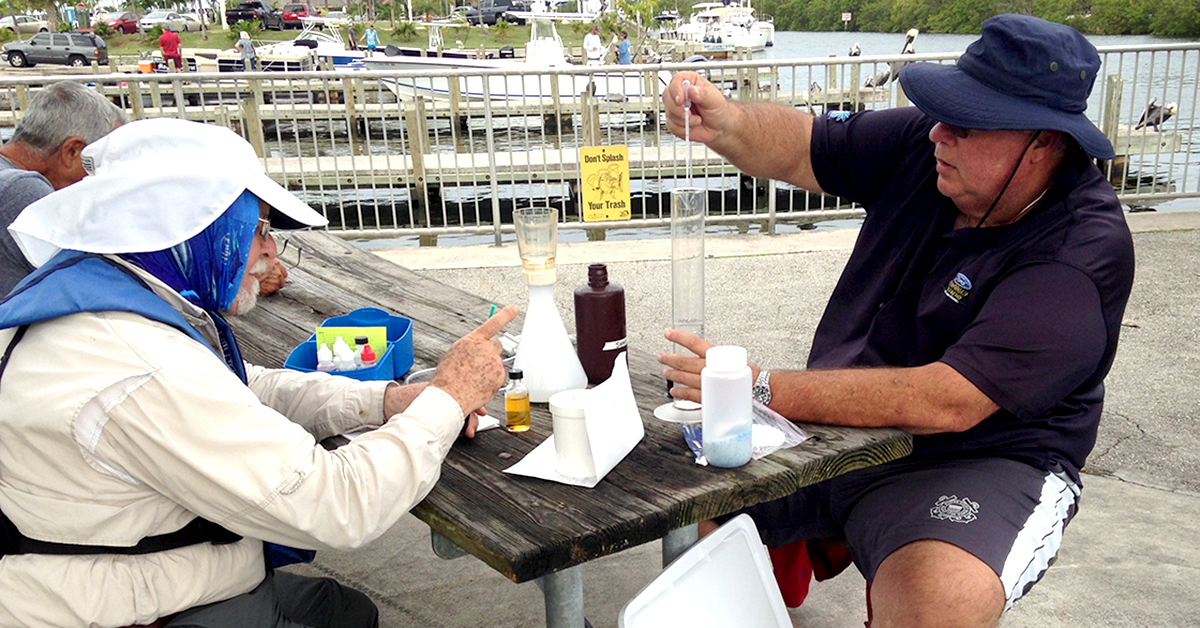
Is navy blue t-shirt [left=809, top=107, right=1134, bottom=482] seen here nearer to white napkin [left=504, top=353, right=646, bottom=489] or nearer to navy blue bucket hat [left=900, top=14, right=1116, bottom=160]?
navy blue bucket hat [left=900, top=14, right=1116, bottom=160]

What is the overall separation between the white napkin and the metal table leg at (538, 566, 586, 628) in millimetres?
247

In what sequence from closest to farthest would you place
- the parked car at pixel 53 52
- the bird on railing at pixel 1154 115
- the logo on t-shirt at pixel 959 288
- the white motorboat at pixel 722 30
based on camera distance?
the logo on t-shirt at pixel 959 288 → the bird on railing at pixel 1154 115 → the parked car at pixel 53 52 → the white motorboat at pixel 722 30

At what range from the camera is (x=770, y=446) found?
1828 mm

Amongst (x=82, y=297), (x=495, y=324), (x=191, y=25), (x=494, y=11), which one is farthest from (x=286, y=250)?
(x=191, y=25)

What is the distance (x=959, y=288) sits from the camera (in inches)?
84.3

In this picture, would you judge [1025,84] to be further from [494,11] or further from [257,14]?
[494,11]

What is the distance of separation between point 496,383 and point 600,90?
14159 mm

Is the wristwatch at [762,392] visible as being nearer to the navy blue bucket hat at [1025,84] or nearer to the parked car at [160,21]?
the navy blue bucket hat at [1025,84]

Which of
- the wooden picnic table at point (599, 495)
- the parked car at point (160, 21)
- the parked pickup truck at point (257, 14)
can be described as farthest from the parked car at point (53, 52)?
the wooden picnic table at point (599, 495)

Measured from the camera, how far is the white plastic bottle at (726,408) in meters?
1.69

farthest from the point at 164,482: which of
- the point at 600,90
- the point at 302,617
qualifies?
the point at 600,90

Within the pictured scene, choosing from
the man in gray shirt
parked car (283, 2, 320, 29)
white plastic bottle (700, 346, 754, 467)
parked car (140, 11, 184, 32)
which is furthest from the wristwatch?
parked car (140, 11, 184, 32)

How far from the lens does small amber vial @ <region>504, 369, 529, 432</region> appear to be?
1.95 m

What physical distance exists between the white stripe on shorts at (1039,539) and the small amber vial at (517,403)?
106 centimetres
